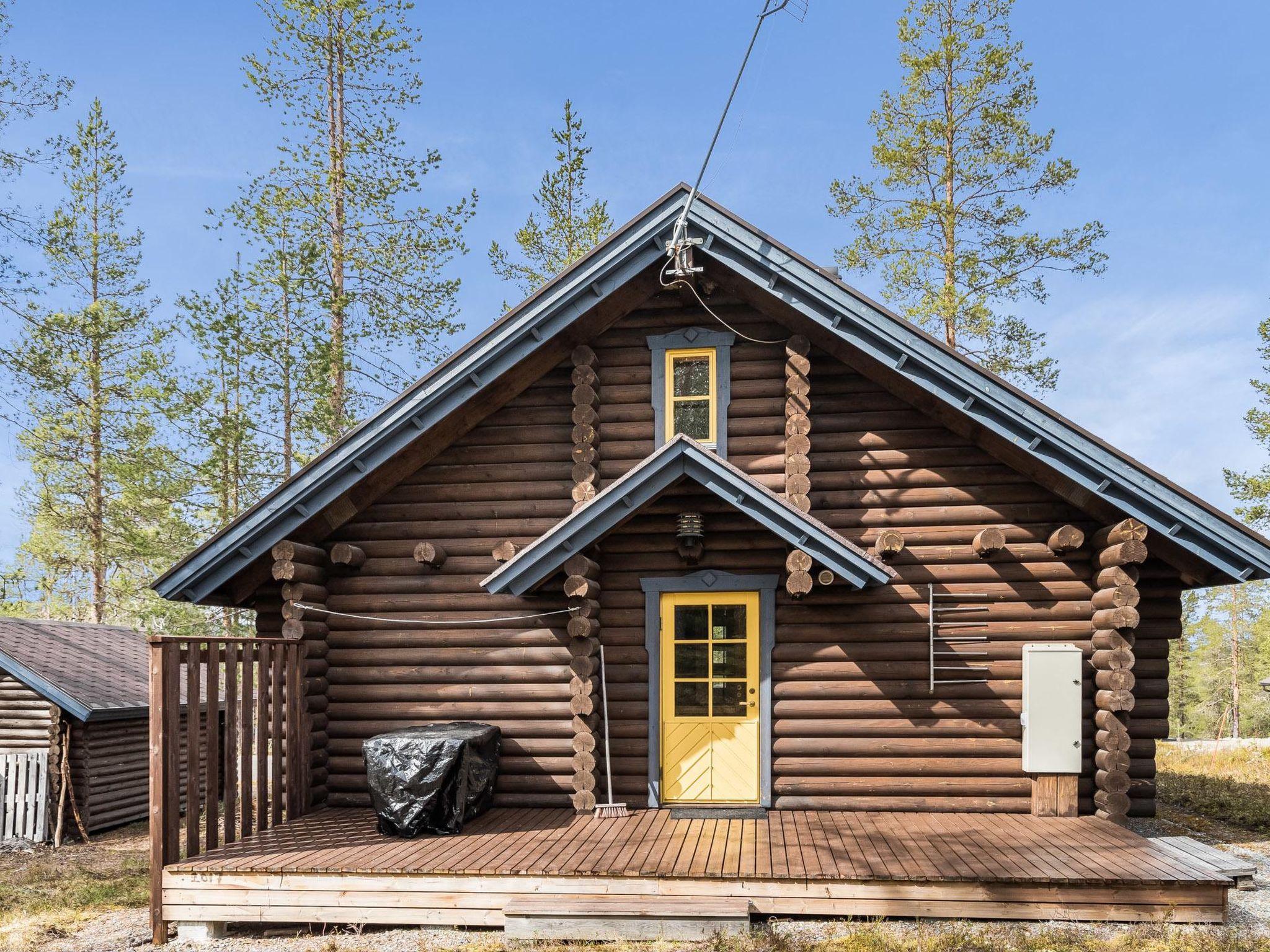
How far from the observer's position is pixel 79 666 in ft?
46.6

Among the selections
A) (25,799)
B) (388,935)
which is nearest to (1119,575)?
(388,935)

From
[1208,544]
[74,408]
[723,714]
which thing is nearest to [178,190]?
[74,408]

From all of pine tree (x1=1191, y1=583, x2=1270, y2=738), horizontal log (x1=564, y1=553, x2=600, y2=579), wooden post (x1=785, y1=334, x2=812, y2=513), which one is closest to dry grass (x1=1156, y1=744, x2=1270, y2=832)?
wooden post (x1=785, y1=334, x2=812, y2=513)

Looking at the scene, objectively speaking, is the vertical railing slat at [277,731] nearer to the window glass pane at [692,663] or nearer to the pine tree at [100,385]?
the window glass pane at [692,663]

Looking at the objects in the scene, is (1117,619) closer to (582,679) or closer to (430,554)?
(582,679)

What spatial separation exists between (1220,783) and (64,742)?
Answer: 17656mm

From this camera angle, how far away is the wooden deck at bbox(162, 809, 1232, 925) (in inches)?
256

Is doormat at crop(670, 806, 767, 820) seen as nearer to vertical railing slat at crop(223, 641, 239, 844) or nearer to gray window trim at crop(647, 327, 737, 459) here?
gray window trim at crop(647, 327, 737, 459)

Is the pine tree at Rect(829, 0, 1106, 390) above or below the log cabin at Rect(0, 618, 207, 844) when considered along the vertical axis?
above

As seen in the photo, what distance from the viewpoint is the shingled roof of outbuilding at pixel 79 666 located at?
42.0 ft

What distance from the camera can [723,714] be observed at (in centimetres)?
913

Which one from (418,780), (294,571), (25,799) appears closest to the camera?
(418,780)

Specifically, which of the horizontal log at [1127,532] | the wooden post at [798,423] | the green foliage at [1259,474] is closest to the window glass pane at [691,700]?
the wooden post at [798,423]

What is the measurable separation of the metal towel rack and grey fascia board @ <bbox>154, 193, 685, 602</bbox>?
4.61 meters
